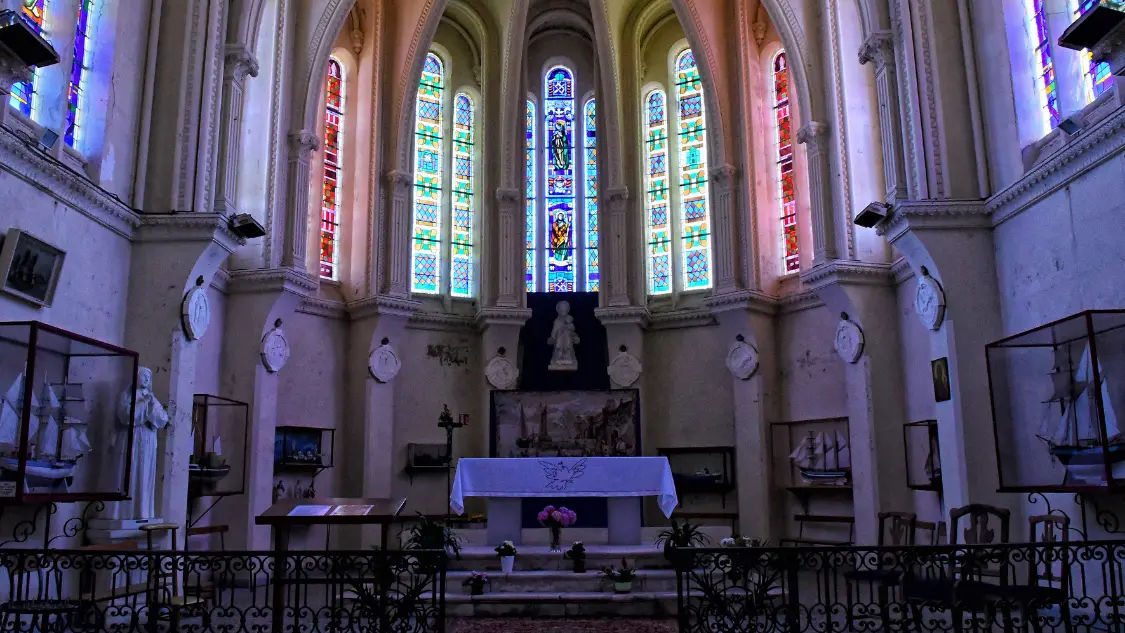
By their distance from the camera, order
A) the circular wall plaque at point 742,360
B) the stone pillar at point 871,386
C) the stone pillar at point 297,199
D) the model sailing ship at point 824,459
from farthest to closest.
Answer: the circular wall plaque at point 742,360 < the stone pillar at point 297,199 < the model sailing ship at point 824,459 < the stone pillar at point 871,386

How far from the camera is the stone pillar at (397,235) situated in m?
16.2

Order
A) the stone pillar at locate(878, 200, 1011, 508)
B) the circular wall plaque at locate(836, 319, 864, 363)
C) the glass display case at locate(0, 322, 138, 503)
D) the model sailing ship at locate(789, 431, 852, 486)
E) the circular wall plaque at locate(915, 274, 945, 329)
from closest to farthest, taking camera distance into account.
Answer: the glass display case at locate(0, 322, 138, 503)
the stone pillar at locate(878, 200, 1011, 508)
the circular wall plaque at locate(915, 274, 945, 329)
the circular wall plaque at locate(836, 319, 864, 363)
the model sailing ship at locate(789, 431, 852, 486)

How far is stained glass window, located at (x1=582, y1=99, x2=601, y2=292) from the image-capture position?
18234 mm

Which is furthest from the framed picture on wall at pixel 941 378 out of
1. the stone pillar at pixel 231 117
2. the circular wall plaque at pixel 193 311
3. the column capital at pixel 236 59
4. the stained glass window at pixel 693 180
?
the column capital at pixel 236 59

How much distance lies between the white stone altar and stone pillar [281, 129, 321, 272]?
480 centimetres

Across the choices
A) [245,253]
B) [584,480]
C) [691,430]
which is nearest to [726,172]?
Answer: [691,430]

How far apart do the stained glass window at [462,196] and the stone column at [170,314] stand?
7225 millimetres

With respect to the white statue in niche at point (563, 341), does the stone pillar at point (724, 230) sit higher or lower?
higher

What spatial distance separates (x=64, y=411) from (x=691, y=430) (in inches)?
419

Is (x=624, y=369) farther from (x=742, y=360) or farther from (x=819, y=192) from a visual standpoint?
(x=819, y=192)

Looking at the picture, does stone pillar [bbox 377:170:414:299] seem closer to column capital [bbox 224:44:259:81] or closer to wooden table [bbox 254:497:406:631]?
column capital [bbox 224:44:259:81]

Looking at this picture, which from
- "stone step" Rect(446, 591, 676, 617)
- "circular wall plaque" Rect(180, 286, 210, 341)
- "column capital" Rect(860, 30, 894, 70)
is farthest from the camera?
"column capital" Rect(860, 30, 894, 70)

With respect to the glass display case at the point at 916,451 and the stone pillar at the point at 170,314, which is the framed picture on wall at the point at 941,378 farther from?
the stone pillar at the point at 170,314

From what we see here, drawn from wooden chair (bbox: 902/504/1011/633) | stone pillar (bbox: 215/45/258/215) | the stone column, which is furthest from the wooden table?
stone pillar (bbox: 215/45/258/215)
